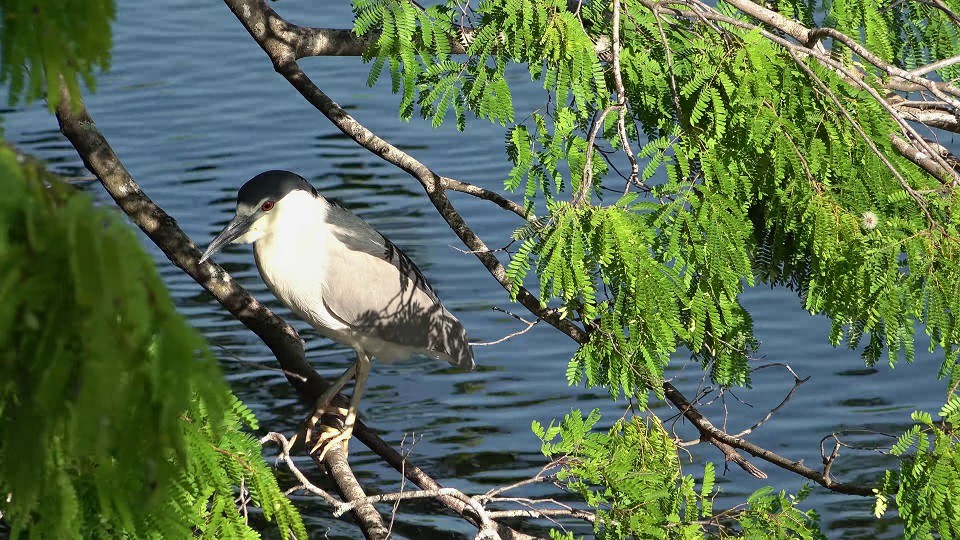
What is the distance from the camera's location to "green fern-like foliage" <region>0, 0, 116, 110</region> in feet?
5.30

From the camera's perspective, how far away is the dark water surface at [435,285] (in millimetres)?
8727

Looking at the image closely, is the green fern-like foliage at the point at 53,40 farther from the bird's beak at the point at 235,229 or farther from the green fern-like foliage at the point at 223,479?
the bird's beak at the point at 235,229

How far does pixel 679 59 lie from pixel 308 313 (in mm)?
2218

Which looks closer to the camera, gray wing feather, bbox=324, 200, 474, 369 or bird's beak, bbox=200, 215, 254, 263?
bird's beak, bbox=200, 215, 254, 263

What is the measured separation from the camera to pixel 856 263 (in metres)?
3.69

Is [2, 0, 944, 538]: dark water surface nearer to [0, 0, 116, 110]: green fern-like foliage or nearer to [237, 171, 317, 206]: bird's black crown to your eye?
[237, 171, 317, 206]: bird's black crown

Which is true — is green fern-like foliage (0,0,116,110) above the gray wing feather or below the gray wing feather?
above

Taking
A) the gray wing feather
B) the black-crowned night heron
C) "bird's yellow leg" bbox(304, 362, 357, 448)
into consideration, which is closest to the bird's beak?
the black-crowned night heron

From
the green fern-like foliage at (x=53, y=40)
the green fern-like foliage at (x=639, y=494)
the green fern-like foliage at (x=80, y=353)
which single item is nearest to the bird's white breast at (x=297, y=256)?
the green fern-like foliage at (x=639, y=494)

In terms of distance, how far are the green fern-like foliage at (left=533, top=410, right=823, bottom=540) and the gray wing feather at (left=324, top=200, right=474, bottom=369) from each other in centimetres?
159

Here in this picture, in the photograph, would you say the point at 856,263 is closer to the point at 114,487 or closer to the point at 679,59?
the point at 679,59

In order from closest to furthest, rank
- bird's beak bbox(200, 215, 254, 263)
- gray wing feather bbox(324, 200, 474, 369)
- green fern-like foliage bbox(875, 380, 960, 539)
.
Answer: green fern-like foliage bbox(875, 380, 960, 539), bird's beak bbox(200, 215, 254, 263), gray wing feather bbox(324, 200, 474, 369)

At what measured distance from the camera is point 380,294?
5.48 metres

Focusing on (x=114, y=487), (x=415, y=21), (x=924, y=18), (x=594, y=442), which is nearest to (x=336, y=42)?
(x=415, y=21)
